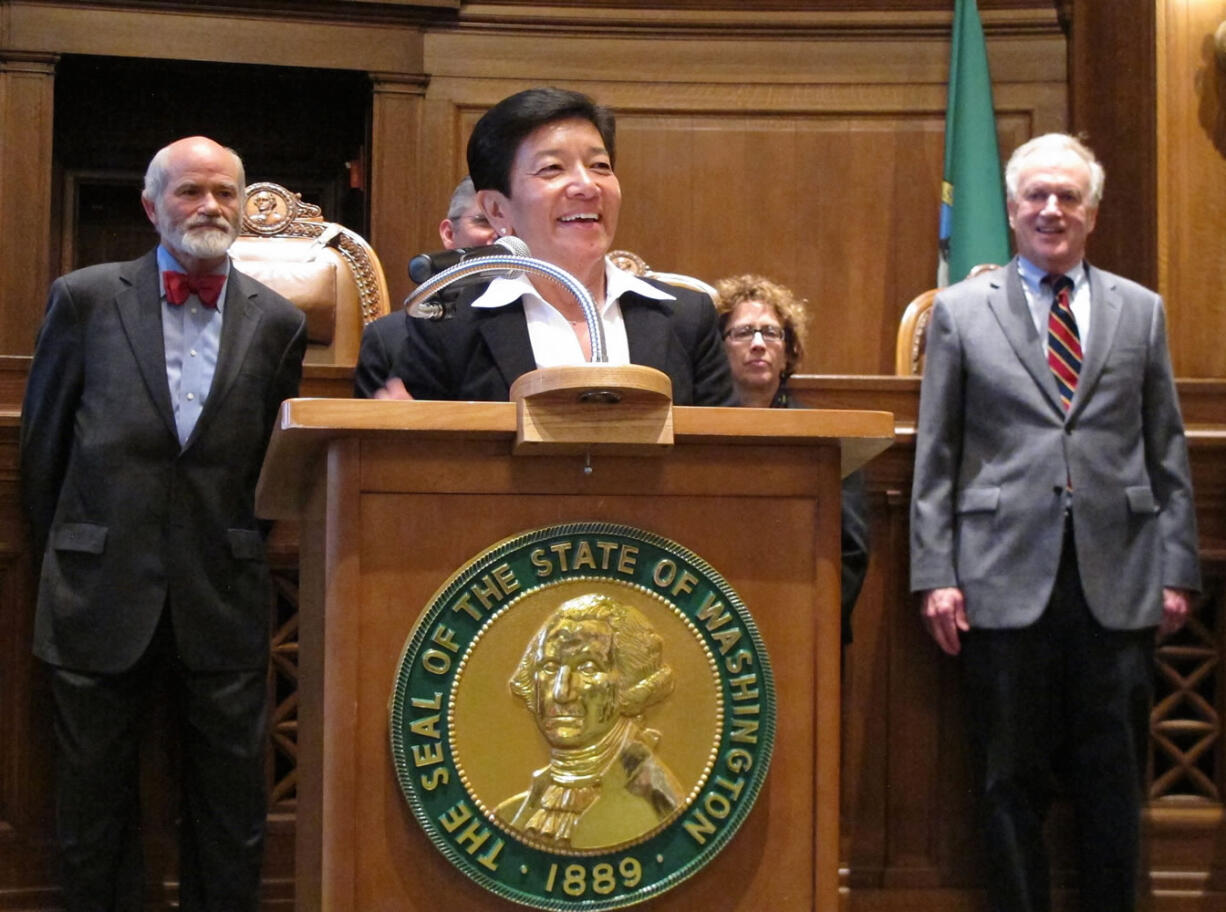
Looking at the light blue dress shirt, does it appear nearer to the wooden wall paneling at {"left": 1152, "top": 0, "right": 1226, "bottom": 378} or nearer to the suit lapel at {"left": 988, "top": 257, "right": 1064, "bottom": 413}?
the suit lapel at {"left": 988, "top": 257, "right": 1064, "bottom": 413}

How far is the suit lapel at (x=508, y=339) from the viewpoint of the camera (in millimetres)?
1803

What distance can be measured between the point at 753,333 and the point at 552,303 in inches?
62.6

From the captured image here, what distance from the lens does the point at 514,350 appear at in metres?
1.81

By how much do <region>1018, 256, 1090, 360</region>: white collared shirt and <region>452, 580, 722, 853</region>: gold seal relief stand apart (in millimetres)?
1764

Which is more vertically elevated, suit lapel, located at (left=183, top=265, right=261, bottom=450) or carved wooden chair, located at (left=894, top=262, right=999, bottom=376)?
carved wooden chair, located at (left=894, top=262, right=999, bottom=376)

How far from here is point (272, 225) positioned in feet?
13.9

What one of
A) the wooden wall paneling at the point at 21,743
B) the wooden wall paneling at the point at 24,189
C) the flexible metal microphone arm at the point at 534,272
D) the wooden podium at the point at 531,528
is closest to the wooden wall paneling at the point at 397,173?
the wooden wall paneling at the point at 24,189

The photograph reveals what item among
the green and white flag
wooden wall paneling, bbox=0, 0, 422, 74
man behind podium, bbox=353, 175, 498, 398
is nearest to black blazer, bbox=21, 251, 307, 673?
man behind podium, bbox=353, 175, 498, 398

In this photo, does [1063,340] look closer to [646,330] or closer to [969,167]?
[646,330]

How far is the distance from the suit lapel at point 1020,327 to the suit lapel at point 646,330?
1.27 m

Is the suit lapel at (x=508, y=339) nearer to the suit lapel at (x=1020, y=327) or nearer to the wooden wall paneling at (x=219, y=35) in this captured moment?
the suit lapel at (x=1020, y=327)

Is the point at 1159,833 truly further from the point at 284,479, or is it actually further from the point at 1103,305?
the point at 284,479

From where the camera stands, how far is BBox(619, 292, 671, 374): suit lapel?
183 cm

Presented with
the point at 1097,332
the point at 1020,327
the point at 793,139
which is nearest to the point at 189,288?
the point at 1020,327
